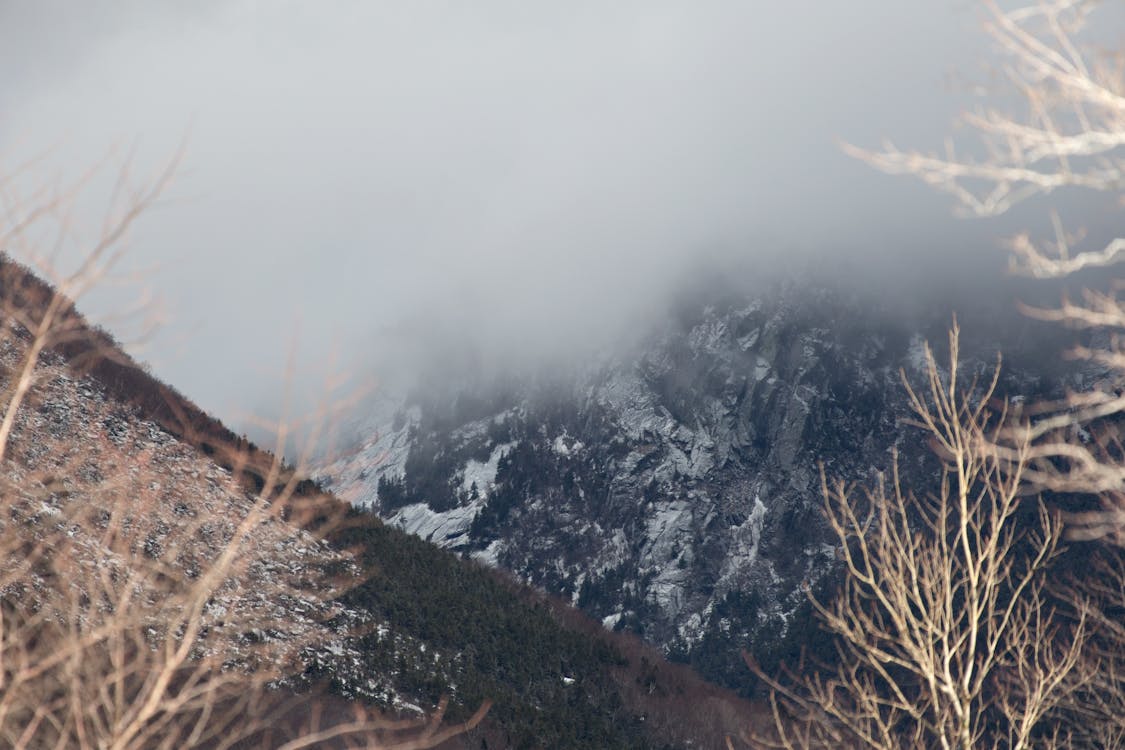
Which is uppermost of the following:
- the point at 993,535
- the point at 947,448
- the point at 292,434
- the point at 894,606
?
the point at 947,448

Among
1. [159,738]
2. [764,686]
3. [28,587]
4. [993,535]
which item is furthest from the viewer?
[764,686]

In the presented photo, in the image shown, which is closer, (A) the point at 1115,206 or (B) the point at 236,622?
(A) the point at 1115,206

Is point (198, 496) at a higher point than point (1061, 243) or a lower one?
lower

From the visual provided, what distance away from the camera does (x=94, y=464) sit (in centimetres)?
3838

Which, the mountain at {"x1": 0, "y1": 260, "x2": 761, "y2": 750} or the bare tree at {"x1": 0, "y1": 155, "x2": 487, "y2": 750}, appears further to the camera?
the mountain at {"x1": 0, "y1": 260, "x2": 761, "y2": 750}

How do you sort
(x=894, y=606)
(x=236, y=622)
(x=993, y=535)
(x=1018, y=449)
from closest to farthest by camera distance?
(x=1018, y=449) < (x=993, y=535) < (x=894, y=606) < (x=236, y=622)

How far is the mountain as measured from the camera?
1248 inches

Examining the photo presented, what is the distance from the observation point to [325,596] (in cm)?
4000

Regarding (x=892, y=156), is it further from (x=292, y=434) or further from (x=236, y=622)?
(x=236, y=622)

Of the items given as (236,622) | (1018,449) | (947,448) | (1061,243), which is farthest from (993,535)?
(236,622)

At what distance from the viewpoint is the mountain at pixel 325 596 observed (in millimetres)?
31700

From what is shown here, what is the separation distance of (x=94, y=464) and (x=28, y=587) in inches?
499

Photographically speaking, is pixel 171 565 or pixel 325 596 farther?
pixel 325 596

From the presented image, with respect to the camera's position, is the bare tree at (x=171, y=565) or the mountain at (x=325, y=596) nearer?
the bare tree at (x=171, y=565)
